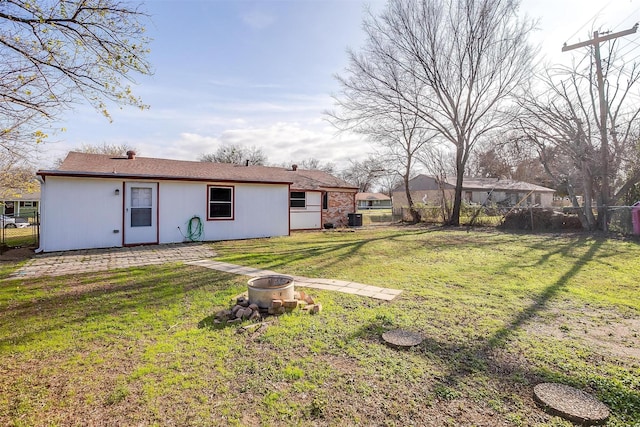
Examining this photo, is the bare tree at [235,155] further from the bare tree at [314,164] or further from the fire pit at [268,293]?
the fire pit at [268,293]

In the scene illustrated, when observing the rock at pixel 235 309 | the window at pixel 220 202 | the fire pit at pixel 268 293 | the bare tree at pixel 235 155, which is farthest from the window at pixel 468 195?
the rock at pixel 235 309

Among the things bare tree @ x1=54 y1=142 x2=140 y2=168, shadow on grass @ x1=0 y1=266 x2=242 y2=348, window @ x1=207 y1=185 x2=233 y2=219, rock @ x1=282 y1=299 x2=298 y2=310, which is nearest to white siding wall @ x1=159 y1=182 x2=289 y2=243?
window @ x1=207 y1=185 x2=233 y2=219

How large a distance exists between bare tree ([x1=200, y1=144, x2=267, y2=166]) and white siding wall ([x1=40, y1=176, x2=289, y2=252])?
80.2ft

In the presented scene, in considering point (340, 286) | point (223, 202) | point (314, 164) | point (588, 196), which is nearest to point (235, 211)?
point (223, 202)

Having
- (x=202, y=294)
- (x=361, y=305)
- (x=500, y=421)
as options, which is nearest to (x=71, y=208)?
(x=202, y=294)

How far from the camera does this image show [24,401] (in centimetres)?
223

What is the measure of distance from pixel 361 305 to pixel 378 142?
55.6 feet

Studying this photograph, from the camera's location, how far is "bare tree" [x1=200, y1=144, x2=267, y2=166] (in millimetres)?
36188

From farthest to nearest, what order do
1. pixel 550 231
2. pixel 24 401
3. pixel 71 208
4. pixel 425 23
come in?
pixel 425 23 < pixel 550 231 < pixel 71 208 < pixel 24 401

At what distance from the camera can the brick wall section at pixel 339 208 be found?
682 inches

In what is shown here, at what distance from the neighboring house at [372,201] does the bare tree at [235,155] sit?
892 inches

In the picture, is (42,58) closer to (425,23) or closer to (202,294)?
(202,294)

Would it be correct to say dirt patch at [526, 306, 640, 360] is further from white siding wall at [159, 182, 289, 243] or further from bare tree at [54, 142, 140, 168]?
bare tree at [54, 142, 140, 168]

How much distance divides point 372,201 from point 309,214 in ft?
148
